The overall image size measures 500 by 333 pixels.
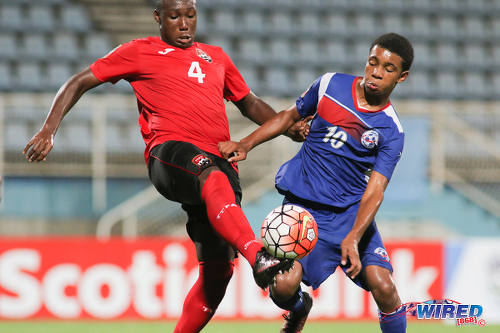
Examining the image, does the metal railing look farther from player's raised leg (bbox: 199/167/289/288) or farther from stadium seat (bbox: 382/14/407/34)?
player's raised leg (bbox: 199/167/289/288)

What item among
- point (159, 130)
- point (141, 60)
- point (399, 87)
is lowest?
point (399, 87)

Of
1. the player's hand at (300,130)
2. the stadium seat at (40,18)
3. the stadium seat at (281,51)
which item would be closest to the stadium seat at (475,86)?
the stadium seat at (281,51)

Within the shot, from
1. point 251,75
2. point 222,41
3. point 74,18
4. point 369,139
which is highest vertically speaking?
point 74,18

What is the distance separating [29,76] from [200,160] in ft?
24.0

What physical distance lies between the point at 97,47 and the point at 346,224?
741 cm

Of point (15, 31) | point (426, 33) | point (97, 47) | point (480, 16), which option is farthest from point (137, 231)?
point (480, 16)

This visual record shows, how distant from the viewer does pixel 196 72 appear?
3969 millimetres

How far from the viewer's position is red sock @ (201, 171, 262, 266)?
11.0 feet

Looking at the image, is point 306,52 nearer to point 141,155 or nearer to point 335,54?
point 335,54

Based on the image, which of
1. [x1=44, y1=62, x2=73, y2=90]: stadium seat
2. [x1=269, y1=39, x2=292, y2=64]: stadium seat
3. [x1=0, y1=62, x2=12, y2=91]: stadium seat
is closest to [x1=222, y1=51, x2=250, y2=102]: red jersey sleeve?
[x1=44, y1=62, x2=73, y2=90]: stadium seat

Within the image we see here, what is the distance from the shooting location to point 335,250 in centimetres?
393

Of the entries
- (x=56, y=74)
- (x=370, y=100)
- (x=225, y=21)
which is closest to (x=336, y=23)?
(x=225, y=21)

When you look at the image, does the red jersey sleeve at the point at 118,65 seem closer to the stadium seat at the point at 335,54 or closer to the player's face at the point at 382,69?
the player's face at the point at 382,69

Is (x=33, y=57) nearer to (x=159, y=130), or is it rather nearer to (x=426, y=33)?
(x=426, y=33)
